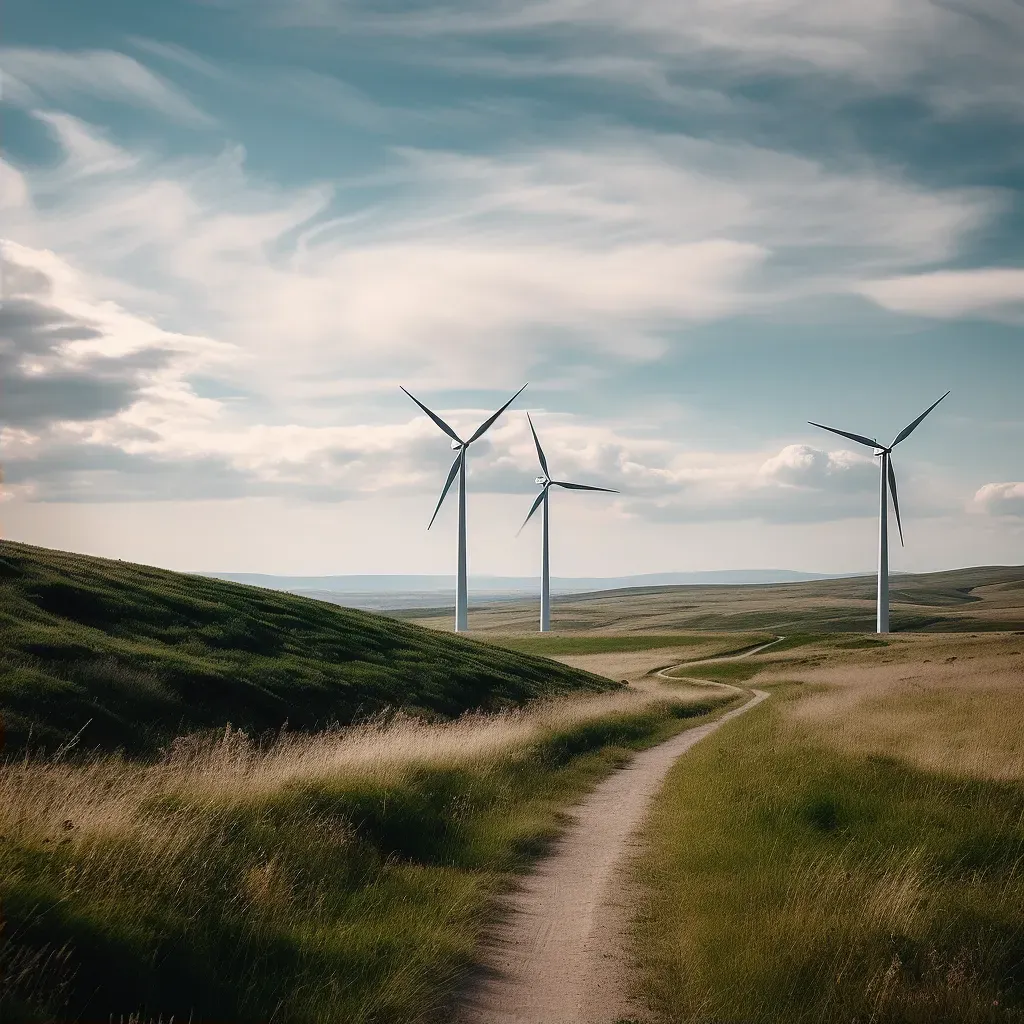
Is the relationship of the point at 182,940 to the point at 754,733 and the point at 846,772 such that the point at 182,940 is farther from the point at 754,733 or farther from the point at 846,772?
the point at 754,733

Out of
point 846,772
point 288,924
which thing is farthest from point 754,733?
point 288,924

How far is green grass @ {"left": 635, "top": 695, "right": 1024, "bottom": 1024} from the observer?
345 inches

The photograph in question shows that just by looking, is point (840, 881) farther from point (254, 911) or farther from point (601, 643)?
point (601, 643)

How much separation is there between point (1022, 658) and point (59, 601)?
166ft

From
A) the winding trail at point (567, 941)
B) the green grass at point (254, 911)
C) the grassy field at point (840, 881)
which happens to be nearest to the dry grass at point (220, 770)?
the green grass at point (254, 911)

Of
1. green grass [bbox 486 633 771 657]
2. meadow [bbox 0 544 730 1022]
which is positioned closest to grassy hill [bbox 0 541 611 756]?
meadow [bbox 0 544 730 1022]

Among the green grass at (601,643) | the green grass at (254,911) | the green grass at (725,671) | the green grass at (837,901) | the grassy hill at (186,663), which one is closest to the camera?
the green grass at (254,911)

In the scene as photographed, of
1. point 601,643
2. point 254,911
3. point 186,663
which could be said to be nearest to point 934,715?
point 186,663

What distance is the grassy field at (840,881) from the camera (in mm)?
8852

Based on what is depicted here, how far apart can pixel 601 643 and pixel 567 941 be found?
305 ft

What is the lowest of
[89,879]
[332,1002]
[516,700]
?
[516,700]

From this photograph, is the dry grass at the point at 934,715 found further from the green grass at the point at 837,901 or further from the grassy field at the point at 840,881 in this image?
the green grass at the point at 837,901

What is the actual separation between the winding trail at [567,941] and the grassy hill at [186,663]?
7.77m

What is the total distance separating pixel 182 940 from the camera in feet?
28.6
